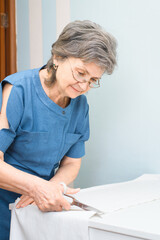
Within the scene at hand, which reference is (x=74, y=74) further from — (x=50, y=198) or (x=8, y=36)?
(x=8, y=36)

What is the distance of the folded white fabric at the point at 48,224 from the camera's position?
35.2 inches

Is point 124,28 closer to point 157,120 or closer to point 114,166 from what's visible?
point 157,120

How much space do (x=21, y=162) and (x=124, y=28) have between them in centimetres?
87

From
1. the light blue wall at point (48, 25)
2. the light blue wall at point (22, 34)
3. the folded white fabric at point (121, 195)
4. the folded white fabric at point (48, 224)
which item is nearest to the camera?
the folded white fabric at point (48, 224)

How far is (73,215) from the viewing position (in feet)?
3.00

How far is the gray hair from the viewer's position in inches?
43.7

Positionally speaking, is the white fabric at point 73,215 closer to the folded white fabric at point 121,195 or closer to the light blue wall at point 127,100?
the folded white fabric at point 121,195

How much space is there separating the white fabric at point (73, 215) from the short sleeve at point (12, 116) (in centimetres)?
23

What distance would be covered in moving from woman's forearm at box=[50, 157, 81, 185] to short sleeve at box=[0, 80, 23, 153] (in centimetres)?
28

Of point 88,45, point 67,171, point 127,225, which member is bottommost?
point 67,171

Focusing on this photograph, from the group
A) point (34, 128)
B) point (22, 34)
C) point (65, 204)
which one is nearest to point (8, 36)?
point (22, 34)

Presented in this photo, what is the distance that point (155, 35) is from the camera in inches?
59.2

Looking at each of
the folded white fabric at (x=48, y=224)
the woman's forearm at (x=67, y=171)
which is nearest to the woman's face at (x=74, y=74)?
the woman's forearm at (x=67, y=171)

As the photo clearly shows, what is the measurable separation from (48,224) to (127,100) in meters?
0.83
